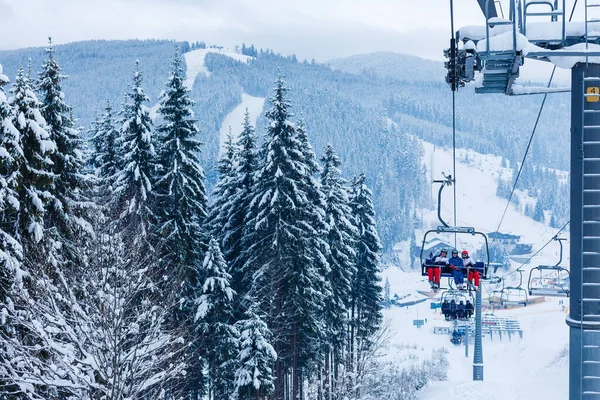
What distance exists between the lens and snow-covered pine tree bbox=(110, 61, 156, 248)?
78.8ft

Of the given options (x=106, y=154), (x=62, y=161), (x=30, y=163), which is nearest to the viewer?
(x=30, y=163)

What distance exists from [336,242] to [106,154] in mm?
11785

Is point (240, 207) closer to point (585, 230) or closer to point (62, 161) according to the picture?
point (62, 161)

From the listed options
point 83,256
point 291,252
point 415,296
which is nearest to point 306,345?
point 291,252

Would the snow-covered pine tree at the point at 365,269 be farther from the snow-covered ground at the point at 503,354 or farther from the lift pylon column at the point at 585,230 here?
the lift pylon column at the point at 585,230

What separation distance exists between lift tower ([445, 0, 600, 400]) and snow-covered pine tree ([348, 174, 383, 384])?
26846 millimetres

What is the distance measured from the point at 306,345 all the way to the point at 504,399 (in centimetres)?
896

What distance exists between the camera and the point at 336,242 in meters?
33.3

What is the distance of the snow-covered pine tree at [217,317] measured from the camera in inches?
1006

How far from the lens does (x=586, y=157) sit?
10.2 metres

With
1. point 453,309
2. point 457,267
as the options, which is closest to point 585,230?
point 457,267

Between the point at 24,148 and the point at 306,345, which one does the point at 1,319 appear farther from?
the point at 306,345

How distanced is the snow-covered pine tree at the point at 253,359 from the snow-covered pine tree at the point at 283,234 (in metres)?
2.02

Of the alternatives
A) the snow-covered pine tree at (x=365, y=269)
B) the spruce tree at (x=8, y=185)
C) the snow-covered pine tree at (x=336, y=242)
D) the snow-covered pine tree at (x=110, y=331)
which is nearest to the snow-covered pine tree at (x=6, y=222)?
the spruce tree at (x=8, y=185)
